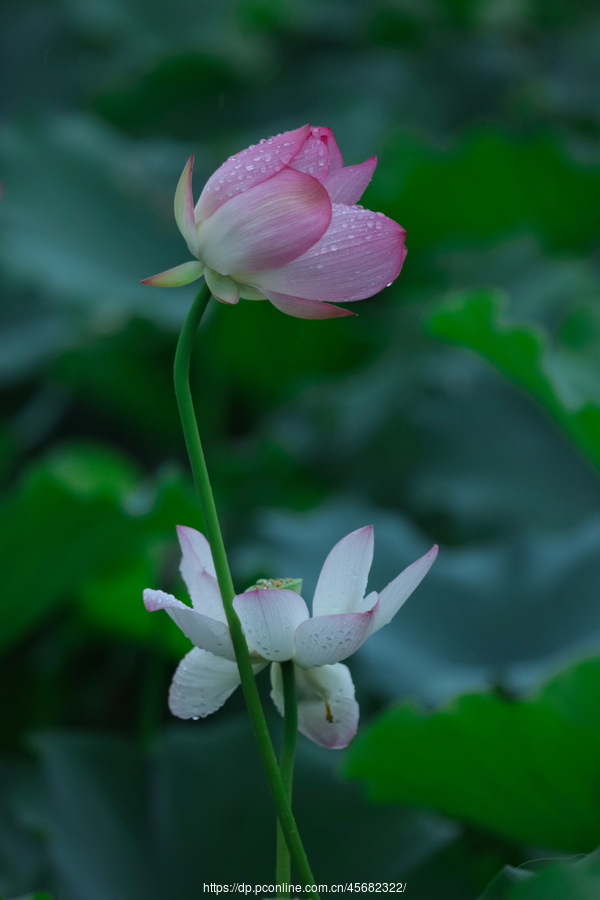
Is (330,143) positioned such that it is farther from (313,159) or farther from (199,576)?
(199,576)

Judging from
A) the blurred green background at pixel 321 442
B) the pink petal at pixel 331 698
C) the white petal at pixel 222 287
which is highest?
the white petal at pixel 222 287

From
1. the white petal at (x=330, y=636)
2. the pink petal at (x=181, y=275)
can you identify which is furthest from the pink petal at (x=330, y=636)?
the pink petal at (x=181, y=275)

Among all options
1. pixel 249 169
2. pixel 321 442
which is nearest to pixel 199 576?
pixel 249 169

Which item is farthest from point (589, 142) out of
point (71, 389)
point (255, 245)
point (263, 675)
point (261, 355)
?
point (255, 245)

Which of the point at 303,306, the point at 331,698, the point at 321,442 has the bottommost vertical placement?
the point at 321,442

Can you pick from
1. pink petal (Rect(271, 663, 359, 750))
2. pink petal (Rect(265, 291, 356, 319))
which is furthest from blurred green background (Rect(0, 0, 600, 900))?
pink petal (Rect(265, 291, 356, 319))

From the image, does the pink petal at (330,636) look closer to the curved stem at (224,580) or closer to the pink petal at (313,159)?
the curved stem at (224,580)

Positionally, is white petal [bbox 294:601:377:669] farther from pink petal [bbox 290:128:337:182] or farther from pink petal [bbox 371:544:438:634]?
pink petal [bbox 290:128:337:182]
